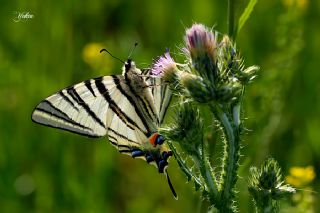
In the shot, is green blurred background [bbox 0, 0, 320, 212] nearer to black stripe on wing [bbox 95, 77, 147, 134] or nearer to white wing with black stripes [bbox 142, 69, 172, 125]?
white wing with black stripes [bbox 142, 69, 172, 125]

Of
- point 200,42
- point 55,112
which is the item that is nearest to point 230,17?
point 200,42

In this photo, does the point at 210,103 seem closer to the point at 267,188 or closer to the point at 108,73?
the point at 267,188

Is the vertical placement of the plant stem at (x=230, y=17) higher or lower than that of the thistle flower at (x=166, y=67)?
higher

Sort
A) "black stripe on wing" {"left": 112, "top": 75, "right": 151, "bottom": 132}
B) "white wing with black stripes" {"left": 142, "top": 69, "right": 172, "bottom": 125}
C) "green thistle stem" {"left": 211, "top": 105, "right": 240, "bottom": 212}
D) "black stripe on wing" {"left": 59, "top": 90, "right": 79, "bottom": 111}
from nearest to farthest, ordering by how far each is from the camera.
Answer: "green thistle stem" {"left": 211, "top": 105, "right": 240, "bottom": 212} → "white wing with black stripes" {"left": 142, "top": 69, "right": 172, "bottom": 125} → "black stripe on wing" {"left": 59, "top": 90, "right": 79, "bottom": 111} → "black stripe on wing" {"left": 112, "top": 75, "right": 151, "bottom": 132}

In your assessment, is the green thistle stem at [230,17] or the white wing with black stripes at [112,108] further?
the white wing with black stripes at [112,108]

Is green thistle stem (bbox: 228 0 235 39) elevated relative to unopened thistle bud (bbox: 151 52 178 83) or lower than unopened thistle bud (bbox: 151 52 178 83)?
elevated

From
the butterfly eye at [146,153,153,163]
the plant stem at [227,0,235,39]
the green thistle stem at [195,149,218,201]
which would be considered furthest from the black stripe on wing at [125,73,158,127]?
the green thistle stem at [195,149,218,201]

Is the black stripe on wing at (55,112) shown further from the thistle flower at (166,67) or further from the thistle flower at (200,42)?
the thistle flower at (200,42)

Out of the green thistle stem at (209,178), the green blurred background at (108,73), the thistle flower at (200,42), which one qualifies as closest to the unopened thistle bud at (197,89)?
the thistle flower at (200,42)
